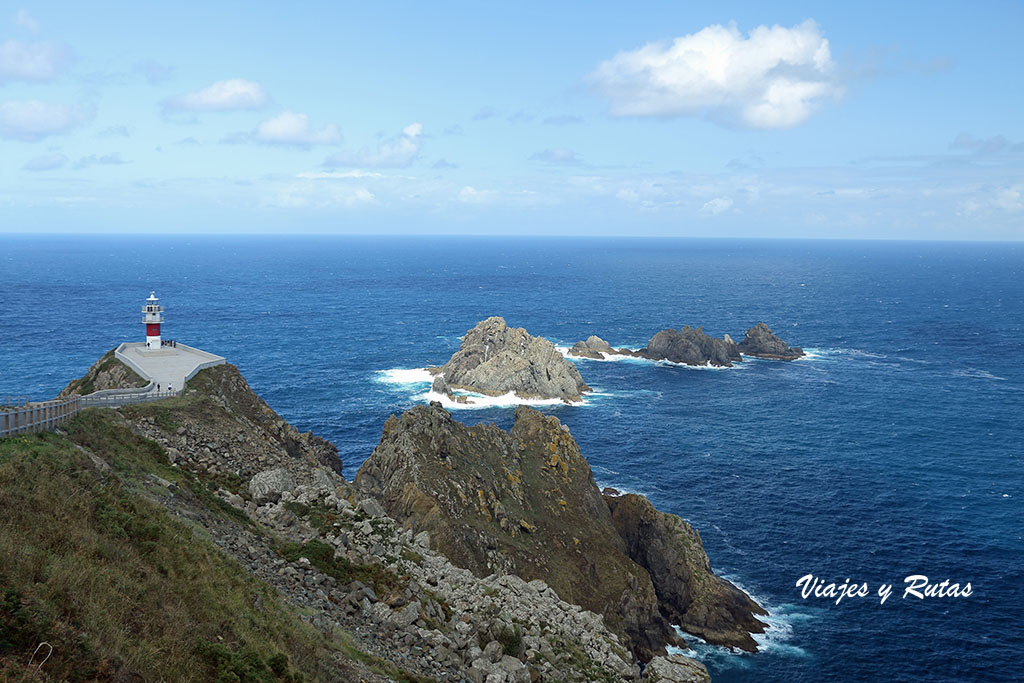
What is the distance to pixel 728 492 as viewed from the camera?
229 ft

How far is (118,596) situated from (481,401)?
8904 cm

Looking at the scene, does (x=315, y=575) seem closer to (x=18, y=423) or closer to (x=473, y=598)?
(x=473, y=598)

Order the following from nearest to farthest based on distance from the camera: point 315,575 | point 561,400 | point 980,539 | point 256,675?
point 256,675 → point 315,575 → point 980,539 → point 561,400

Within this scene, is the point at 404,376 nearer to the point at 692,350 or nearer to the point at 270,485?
the point at 692,350

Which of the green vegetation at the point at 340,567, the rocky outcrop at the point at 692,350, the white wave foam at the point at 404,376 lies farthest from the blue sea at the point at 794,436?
the green vegetation at the point at 340,567

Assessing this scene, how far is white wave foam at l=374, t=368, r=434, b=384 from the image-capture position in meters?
114

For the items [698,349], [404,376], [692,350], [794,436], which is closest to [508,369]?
[404,376]

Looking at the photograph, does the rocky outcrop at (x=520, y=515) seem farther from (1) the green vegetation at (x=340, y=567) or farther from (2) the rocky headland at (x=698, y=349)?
(2) the rocky headland at (x=698, y=349)

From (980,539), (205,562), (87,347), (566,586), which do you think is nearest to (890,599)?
(980,539)

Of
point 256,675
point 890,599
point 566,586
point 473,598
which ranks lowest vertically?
point 890,599

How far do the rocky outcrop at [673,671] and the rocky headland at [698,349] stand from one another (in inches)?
3861

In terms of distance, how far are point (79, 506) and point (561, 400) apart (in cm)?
8910

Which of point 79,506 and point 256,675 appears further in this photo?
point 79,506

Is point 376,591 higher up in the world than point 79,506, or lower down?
lower down
